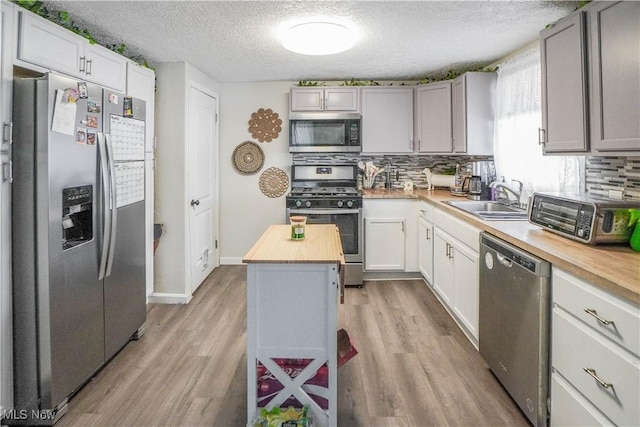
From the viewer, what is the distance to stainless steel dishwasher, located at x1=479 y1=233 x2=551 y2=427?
1.81 metres

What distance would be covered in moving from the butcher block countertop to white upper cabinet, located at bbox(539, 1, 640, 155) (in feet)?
1.51

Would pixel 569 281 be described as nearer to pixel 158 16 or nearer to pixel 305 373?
pixel 305 373

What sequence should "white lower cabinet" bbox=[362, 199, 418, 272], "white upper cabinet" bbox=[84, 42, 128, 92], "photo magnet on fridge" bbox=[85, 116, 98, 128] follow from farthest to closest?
"white lower cabinet" bbox=[362, 199, 418, 272] < "white upper cabinet" bbox=[84, 42, 128, 92] < "photo magnet on fridge" bbox=[85, 116, 98, 128]

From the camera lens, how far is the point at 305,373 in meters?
1.90

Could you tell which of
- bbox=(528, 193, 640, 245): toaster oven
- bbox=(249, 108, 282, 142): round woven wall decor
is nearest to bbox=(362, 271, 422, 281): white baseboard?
bbox=(249, 108, 282, 142): round woven wall decor

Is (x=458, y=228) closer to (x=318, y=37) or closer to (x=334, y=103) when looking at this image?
(x=318, y=37)

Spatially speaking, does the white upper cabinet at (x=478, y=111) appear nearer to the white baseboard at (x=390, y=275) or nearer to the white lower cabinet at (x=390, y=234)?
the white lower cabinet at (x=390, y=234)

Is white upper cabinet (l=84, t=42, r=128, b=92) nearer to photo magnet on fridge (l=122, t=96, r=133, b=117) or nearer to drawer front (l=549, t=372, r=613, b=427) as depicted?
photo magnet on fridge (l=122, t=96, r=133, b=117)

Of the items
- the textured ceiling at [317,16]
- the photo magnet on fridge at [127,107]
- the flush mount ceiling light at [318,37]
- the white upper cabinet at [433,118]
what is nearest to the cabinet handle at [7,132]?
the photo magnet on fridge at [127,107]

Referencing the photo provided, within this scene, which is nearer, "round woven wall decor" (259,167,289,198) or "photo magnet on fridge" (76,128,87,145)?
"photo magnet on fridge" (76,128,87,145)

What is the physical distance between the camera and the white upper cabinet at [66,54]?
2006 millimetres

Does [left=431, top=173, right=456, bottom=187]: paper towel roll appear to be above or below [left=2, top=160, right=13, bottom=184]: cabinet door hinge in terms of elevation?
above

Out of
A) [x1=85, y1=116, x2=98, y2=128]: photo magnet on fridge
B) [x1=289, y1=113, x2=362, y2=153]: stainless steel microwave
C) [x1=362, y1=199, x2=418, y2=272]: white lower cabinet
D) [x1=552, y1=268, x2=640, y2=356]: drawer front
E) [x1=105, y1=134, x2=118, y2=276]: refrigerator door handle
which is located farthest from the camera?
[x1=289, y1=113, x2=362, y2=153]: stainless steel microwave

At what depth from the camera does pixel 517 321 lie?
2.00 m
